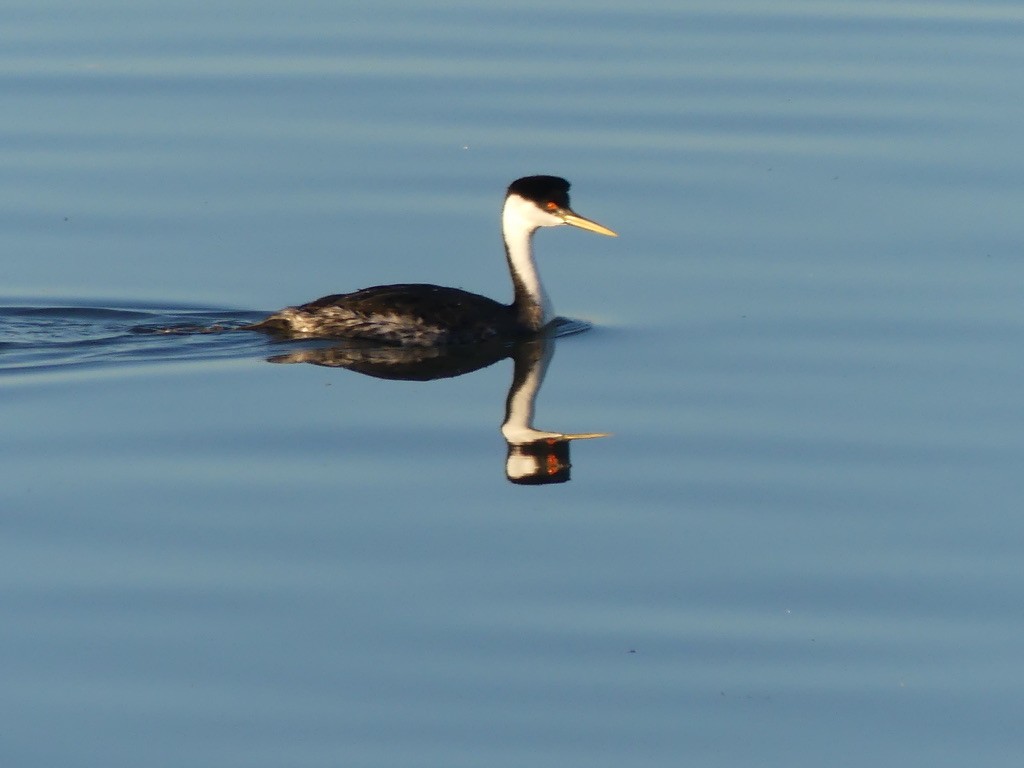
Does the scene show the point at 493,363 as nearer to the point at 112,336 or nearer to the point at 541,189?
the point at 541,189

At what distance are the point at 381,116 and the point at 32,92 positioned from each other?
2864 millimetres

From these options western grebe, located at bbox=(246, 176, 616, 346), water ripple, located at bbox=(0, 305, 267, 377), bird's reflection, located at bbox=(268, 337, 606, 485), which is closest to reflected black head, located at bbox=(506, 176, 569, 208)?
western grebe, located at bbox=(246, 176, 616, 346)

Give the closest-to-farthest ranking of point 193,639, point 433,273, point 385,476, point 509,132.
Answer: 1. point 193,639
2. point 385,476
3. point 433,273
4. point 509,132

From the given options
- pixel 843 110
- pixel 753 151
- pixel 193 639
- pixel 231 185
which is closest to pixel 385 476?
pixel 193 639

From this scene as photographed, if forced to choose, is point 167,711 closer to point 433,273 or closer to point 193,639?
point 193,639

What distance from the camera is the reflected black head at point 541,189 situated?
12953 mm

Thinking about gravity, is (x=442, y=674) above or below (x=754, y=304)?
below

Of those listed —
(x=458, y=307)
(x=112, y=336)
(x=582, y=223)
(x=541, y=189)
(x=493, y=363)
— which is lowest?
(x=493, y=363)

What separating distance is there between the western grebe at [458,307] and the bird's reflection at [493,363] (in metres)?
0.08

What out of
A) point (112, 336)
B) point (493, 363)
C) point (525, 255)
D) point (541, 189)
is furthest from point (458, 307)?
point (112, 336)

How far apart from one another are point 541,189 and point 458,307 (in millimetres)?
1159

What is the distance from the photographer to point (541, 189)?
1296 centimetres

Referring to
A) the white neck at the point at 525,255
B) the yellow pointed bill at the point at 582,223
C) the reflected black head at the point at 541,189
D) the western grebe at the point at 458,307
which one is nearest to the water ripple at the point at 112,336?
the western grebe at the point at 458,307

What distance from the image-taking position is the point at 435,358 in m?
12.4
